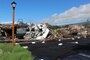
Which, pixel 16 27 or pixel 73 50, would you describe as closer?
pixel 73 50

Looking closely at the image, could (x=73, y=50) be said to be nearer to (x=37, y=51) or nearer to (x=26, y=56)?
(x=37, y=51)

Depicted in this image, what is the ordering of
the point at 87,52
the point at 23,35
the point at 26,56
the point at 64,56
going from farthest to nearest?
1. the point at 23,35
2. the point at 87,52
3. the point at 64,56
4. the point at 26,56

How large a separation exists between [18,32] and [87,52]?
66.0ft

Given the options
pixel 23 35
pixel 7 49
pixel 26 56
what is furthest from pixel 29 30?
pixel 26 56

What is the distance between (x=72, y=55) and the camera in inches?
456

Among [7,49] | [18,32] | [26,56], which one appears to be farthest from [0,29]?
[26,56]

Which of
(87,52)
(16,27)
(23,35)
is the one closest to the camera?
(87,52)

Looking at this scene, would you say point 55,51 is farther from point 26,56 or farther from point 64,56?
point 26,56

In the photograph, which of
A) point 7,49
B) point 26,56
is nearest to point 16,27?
point 7,49

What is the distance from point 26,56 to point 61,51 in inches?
104

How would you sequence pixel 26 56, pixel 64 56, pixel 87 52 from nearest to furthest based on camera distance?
pixel 26 56 → pixel 64 56 → pixel 87 52

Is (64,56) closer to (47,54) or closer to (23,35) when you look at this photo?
(47,54)

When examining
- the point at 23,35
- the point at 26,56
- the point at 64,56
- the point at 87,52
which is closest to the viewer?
the point at 26,56

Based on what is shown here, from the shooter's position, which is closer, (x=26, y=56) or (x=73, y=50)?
(x=26, y=56)
